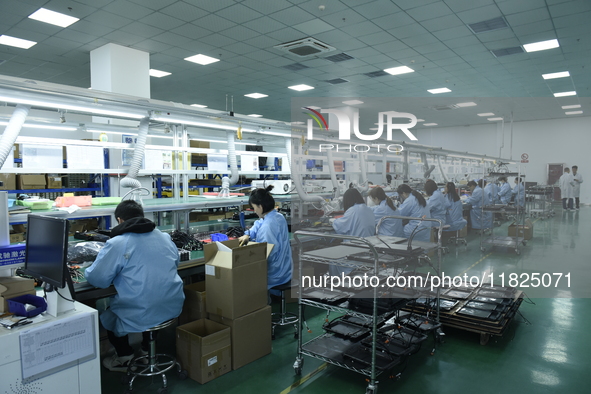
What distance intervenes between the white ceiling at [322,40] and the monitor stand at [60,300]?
381cm

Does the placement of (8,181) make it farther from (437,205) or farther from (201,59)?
(437,205)

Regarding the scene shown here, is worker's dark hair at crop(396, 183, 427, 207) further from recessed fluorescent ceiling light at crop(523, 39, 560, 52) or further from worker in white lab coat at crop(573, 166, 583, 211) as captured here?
recessed fluorescent ceiling light at crop(523, 39, 560, 52)

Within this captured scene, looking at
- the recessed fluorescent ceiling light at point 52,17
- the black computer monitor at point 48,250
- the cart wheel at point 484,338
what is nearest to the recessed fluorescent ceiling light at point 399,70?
the recessed fluorescent ceiling light at point 52,17

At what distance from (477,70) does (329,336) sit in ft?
21.8

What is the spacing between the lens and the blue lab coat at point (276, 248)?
2.90 m

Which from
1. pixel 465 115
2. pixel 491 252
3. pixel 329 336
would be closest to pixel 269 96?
pixel 465 115

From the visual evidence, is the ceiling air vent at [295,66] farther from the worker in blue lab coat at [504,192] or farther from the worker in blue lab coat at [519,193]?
the worker in blue lab coat at [519,193]

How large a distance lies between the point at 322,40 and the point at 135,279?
4785mm

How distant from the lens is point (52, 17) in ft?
16.0

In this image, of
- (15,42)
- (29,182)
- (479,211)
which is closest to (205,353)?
(29,182)

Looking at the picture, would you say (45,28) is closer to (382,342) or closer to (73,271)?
(73,271)

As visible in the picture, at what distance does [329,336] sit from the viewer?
9.11ft

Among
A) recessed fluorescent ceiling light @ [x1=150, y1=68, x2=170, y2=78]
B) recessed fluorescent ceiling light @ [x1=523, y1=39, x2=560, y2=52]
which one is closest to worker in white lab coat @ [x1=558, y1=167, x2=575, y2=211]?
recessed fluorescent ceiling light @ [x1=523, y1=39, x2=560, y2=52]

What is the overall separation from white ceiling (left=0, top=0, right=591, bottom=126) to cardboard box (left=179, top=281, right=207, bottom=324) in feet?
11.3
